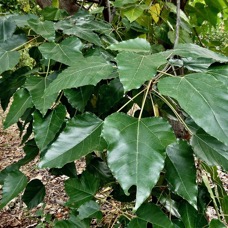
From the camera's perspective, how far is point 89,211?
0.72 metres

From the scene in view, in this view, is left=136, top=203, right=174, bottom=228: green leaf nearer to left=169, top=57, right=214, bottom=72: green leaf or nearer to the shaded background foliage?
the shaded background foliage

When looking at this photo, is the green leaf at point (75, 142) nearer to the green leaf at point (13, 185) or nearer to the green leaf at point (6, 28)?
the green leaf at point (13, 185)

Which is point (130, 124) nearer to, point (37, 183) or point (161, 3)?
point (37, 183)

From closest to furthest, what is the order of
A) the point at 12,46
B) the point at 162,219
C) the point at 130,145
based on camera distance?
1. the point at 130,145
2. the point at 162,219
3. the point at 12,46

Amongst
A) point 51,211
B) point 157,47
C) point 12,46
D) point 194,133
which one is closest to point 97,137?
point 194,133

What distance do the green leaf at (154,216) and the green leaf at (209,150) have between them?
137 mm

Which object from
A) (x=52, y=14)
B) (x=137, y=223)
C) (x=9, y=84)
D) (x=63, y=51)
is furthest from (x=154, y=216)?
(x=52, y=14)

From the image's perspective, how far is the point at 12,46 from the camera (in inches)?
31.7

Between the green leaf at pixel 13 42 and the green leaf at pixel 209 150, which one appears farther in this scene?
the green leaf at pixel 13 42

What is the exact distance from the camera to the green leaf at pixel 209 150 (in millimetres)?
572

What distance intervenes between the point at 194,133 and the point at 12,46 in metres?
0.48

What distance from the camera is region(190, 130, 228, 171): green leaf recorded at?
57 cm

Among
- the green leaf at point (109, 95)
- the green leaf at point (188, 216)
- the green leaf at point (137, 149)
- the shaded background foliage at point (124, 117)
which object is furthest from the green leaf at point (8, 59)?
the green leaf at point (188, 216)

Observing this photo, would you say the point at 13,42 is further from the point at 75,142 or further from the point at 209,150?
the point at 209,150
